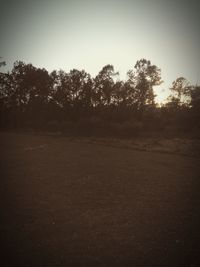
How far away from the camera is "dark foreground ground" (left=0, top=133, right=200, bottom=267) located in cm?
683

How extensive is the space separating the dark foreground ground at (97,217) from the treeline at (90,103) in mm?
29926

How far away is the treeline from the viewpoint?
47.1 m

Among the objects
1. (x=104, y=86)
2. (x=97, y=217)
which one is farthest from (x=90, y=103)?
(x=97, y=217)

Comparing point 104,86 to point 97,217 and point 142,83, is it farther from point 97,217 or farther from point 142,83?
point 97,217

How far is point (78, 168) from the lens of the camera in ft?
56.5

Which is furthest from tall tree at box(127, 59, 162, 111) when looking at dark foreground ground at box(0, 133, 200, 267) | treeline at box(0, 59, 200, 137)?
dark foreground ground at box(0, 133, 200, 267)

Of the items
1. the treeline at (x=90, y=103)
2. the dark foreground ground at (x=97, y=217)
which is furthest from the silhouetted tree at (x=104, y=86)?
the dark foreground ground at (x=97, y=217)

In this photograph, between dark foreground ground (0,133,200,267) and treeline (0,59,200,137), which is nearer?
dark foreground ground (0,133,200,267)

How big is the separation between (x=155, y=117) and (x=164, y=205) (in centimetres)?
3894

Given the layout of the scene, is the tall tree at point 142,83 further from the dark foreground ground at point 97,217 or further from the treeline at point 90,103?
the dark foreground ground at point 97,217

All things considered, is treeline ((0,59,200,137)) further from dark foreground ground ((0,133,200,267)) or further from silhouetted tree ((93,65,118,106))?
dark foreground ground ((0,133,200,267))

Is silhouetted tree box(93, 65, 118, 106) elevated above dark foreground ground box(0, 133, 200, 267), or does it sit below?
above

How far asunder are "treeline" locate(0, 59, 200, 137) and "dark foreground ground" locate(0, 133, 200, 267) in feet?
98.2

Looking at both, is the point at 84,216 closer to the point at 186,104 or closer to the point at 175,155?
the point at 175,155
